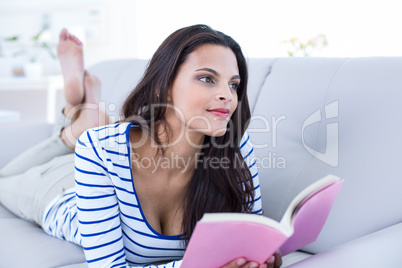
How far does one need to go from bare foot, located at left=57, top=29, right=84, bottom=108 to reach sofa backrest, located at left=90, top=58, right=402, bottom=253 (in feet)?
2.83

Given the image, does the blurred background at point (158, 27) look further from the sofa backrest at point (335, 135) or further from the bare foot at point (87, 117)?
the sofa backrest at point (335, 135)

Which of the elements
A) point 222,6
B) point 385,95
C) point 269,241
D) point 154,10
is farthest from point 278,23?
point 269,241

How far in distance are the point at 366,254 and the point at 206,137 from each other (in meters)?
0.57

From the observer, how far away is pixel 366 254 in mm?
953

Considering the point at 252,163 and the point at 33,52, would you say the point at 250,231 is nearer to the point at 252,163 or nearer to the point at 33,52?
the point at 252,163

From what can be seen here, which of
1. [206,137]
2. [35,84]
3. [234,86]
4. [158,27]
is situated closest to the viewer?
[234,86]

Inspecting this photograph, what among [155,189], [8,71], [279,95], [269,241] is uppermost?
[279,95]

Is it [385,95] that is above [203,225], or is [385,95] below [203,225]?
Result: above

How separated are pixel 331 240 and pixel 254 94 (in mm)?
556

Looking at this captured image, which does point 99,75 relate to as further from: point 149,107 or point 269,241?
point 269,241

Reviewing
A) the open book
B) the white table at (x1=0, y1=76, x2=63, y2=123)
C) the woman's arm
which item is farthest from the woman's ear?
the white table at (x1=0, y1=76, x2=63, y2=123)

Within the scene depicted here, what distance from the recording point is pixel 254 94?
5.20ft

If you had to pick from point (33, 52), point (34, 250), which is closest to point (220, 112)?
point (34, 250)

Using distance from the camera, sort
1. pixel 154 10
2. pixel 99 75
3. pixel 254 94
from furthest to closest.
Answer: pixel 154 10 < pixel 99 75 < pixel 254 94
